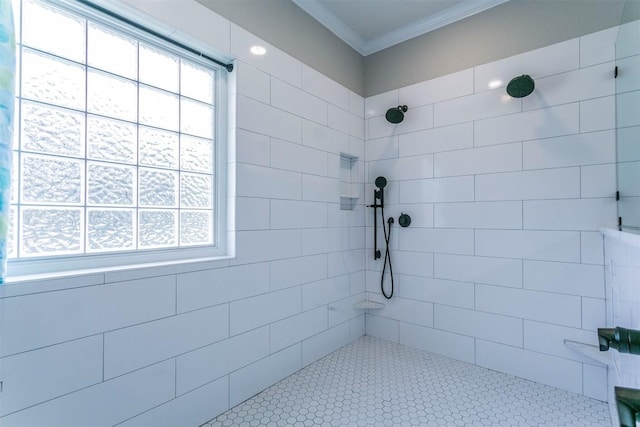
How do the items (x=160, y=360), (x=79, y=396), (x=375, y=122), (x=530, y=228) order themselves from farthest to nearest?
(x=375, y=122), (x=530, y=228), (x=160, y=360), (x=79, y=396)

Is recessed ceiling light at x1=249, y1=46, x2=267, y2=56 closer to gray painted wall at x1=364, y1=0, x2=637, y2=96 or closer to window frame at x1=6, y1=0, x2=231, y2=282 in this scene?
window frame at x1=6, y1=0, x2=231, y2=282

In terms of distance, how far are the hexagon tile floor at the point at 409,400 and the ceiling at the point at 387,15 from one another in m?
2.47

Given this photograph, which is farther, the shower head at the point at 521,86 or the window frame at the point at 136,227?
the shower head at the point at 521,86

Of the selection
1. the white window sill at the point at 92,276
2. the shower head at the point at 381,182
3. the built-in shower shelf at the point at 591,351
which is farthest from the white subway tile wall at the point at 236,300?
the built-in shower shelf at the point at 591,351

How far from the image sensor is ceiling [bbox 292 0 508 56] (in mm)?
2125

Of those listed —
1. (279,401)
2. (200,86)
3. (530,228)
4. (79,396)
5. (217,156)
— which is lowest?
(279,401)

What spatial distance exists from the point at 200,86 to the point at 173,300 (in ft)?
3.71

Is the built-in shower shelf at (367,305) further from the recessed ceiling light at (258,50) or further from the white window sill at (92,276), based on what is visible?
the recessed ceiling light at (258,50)

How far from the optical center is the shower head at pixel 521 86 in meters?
1.85

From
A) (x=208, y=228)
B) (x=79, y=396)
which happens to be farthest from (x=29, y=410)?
(x=208, y=228)

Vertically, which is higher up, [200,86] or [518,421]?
[200,86]

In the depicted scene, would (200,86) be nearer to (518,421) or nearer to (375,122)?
(375,122)

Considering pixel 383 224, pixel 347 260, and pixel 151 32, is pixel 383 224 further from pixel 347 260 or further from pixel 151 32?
pixel 151 32

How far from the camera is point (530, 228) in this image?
1927 mm
